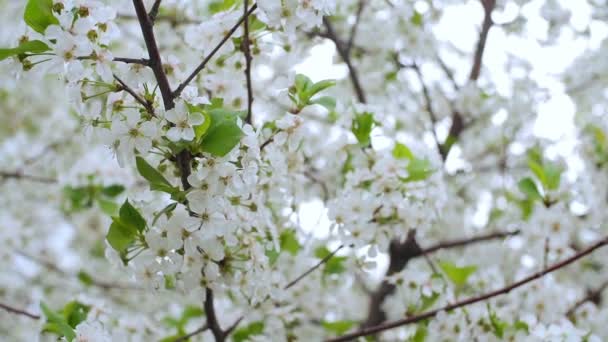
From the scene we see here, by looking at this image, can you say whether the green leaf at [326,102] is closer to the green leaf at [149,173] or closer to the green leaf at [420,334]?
the green leaf at [149,173]

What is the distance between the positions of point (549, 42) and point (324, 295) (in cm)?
177

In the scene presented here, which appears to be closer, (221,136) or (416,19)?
(221,136)

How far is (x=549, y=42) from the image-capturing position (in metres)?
3.39

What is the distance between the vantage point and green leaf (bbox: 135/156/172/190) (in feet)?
4.47

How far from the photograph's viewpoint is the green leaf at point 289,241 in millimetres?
2248

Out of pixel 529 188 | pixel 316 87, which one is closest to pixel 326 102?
pixel 316 87

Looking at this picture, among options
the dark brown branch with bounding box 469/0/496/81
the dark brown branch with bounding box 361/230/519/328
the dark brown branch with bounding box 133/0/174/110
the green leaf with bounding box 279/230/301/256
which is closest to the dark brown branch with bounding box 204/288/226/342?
the green leaf with bounding box 279/230/301/256

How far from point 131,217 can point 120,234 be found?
0.07m

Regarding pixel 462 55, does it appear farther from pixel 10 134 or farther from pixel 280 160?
pixel 10 134

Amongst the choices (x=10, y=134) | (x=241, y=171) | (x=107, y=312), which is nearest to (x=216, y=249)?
(x=241, y=171)

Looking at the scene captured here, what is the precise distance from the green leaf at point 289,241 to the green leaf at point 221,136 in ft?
3.09

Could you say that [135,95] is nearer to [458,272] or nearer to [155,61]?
[155,61]

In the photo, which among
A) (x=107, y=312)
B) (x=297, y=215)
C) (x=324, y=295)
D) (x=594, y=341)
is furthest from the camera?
(x=324, y=295)

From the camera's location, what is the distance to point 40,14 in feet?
4.25
